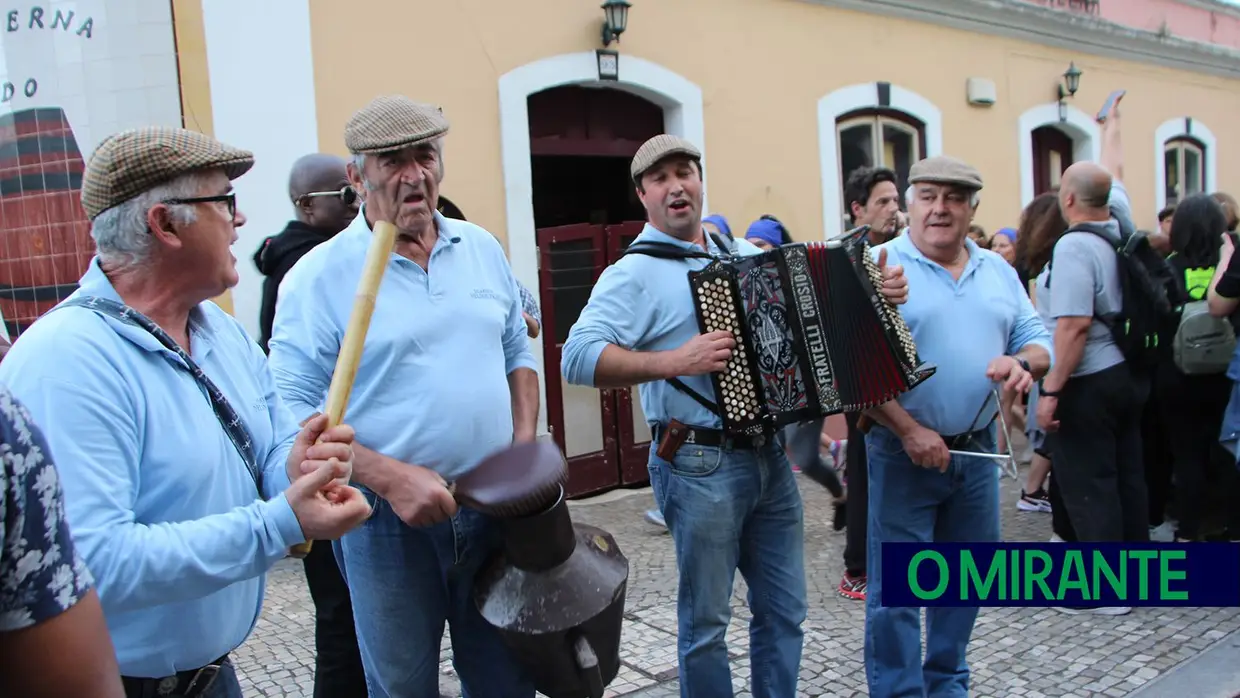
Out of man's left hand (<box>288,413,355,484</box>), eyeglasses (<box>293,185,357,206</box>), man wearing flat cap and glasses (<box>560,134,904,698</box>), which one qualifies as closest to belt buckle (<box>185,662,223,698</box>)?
man's left hand (<box>288,413,355,484</box>)

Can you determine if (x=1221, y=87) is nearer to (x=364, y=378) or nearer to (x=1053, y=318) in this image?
(x=1053, y=318)

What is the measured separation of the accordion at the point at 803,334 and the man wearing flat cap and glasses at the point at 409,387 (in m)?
0.71

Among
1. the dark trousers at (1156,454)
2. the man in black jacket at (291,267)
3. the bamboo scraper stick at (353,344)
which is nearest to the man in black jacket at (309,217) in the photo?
the man in black jacket at (291,267)

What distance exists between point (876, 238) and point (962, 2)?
5.48 m

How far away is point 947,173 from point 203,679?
263cm

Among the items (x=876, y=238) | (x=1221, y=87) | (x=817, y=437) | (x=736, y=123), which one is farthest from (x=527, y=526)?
(x=1221, y=87)

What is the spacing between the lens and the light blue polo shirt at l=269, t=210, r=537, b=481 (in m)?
2.27

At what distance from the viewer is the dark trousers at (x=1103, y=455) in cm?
420

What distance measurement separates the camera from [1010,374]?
3.07 metres

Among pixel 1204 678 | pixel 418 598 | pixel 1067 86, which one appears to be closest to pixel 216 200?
pixel 418 598

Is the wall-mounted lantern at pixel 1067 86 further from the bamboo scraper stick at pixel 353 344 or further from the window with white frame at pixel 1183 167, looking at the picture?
the bamboo scraper stick at pixel 353 344

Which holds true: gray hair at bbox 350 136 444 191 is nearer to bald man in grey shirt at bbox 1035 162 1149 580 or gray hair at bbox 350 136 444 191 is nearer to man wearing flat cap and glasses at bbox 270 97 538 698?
man wearing flat cap and glasses at bbox 270 97 538 698

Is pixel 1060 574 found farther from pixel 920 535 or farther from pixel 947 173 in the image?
pixel 947 173

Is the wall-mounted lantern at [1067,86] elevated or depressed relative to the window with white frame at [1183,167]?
elevated
